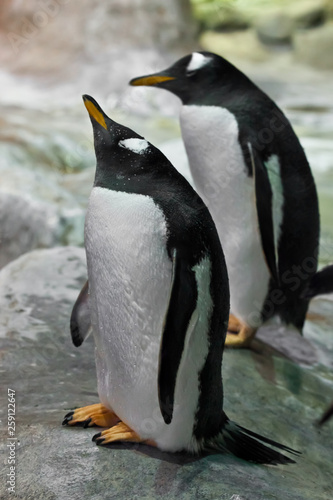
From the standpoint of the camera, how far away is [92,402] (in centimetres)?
164

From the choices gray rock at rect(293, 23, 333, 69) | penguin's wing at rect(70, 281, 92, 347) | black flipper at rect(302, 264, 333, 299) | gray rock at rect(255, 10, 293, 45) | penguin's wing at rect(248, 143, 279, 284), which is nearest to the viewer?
penguin's wing at rect(70, 281, 92, 347)

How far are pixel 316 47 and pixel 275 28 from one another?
0.84m

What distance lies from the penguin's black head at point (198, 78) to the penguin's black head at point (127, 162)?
0.89m

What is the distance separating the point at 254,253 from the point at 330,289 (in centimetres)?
41

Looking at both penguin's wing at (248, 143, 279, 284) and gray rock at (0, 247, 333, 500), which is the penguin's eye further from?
gray rock at (0, 247, 333, 500)

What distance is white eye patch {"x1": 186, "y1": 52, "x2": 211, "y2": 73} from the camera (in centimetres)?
231

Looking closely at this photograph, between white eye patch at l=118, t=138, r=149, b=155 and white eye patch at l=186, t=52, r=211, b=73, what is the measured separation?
100 cm

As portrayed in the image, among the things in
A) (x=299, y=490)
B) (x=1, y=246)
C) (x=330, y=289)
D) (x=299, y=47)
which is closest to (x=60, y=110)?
(x=1, y=246)

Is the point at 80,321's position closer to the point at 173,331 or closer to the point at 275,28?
the point at 173,331

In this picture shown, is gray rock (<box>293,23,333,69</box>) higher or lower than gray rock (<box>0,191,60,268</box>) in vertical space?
higher

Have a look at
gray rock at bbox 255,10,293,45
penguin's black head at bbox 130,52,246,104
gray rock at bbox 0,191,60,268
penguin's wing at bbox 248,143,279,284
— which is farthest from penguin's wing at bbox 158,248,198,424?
gray rock at bbox 255,10,293,45

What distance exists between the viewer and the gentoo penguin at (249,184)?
2170 millimetres

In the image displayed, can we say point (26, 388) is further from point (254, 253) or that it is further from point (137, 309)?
point (254, 253)

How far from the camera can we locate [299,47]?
9945 millimetres
